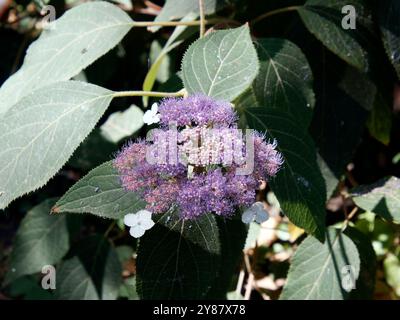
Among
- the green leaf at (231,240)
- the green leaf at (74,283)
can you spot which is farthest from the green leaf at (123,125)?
the green leaf at (231,240)

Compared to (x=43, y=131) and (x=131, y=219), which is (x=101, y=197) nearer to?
(x=131, y=219)

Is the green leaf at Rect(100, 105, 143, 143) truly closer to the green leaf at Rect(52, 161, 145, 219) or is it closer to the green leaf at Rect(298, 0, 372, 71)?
the green leaf at Rect(298, 0, 372, 71)

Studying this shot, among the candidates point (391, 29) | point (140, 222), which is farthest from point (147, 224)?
point (391, 29)

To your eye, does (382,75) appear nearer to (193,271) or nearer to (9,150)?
(193,271)

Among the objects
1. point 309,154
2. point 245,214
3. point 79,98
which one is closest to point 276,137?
point 309,154

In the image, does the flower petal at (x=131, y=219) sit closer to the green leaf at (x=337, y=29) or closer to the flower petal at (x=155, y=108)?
the flower petal at (x=155, y=108)
